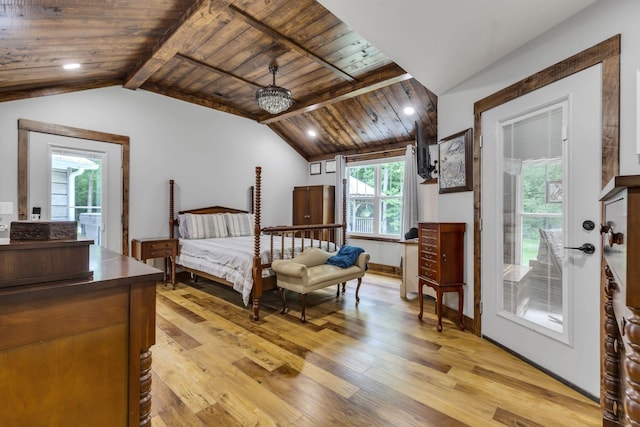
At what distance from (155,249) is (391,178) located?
13.6 feet

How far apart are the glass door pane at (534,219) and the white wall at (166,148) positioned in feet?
14.5

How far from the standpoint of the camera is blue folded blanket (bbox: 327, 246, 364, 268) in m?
3.47

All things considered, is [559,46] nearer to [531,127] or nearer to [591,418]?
[531,127]

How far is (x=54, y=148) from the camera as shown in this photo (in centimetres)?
373

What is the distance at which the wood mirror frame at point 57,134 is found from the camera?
11.4 feet

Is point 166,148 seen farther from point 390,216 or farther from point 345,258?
point 390,216

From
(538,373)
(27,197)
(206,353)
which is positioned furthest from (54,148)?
(538,373)

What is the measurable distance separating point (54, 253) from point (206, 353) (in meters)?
1.80

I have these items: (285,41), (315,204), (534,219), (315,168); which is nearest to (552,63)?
(534,219)

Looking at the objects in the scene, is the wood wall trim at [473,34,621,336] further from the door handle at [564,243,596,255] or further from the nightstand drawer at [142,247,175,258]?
the nightstand drawer at [142,247,175,258]

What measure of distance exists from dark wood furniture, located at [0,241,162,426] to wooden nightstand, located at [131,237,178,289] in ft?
11.2

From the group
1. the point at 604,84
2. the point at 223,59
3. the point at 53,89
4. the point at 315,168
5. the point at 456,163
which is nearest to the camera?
the point at 604,84

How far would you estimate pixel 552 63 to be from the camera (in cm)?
206

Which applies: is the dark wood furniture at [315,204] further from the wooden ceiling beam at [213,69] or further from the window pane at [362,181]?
the wooden ceiling beam at [213,69]
